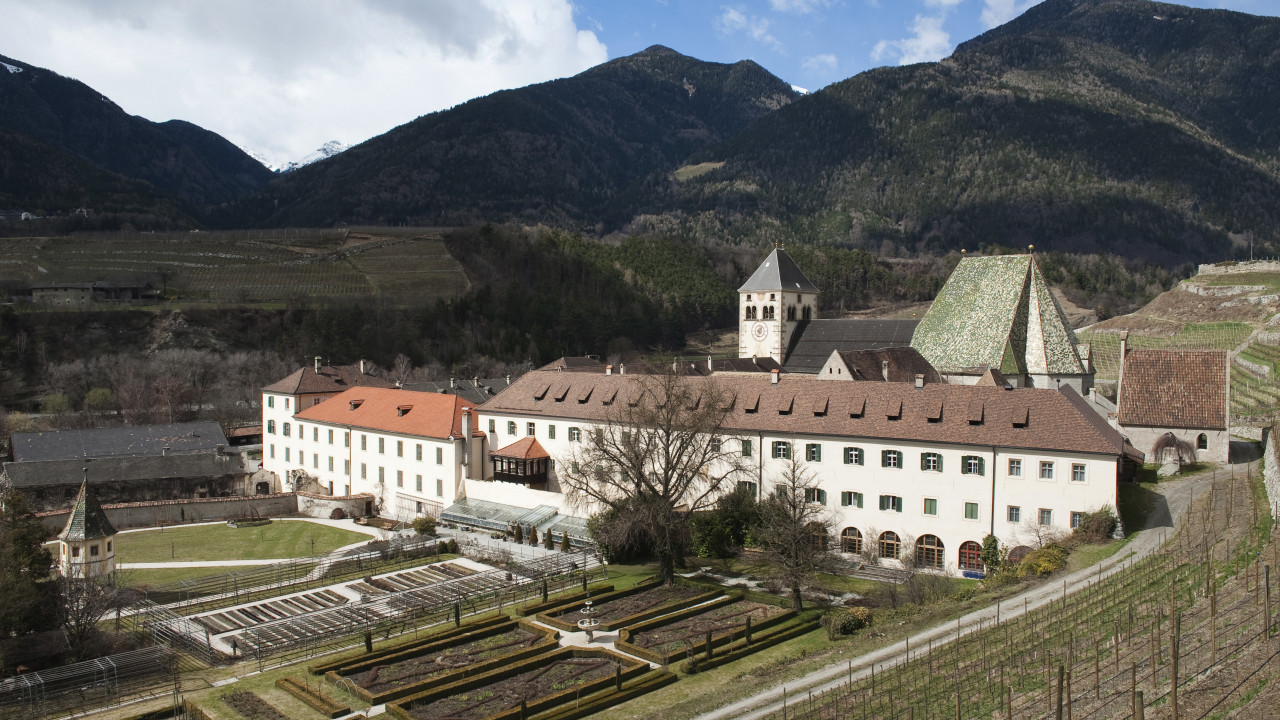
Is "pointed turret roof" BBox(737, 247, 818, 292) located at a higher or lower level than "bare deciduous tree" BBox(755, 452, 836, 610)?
higher

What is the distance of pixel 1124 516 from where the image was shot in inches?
1485

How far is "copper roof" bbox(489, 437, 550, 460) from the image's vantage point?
50.8 m

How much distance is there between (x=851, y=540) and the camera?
4119cm

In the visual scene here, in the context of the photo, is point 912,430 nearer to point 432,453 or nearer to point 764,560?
point 764,560

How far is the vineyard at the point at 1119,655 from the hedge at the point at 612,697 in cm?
497

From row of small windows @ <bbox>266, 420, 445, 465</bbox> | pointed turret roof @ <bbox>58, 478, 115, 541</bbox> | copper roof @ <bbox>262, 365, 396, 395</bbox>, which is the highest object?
copper roof @ <bbox>262, 365, 396, 395</bbox>

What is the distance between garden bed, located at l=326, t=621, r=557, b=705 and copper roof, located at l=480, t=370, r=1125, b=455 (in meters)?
17.8

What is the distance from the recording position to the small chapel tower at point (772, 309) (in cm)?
7925

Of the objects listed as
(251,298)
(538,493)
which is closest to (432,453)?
(538,493)

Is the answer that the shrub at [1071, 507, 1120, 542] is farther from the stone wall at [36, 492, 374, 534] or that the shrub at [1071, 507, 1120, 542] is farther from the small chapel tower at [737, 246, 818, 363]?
the small chapel tower at [737, 246, 818, 363]

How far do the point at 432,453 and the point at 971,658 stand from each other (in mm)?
38027

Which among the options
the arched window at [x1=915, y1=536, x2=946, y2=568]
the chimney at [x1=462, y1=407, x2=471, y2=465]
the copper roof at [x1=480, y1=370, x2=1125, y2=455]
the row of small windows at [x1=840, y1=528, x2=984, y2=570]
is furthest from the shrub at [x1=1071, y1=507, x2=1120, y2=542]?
the chimney at [x1=462, y1=407, x2=471, y2=465]

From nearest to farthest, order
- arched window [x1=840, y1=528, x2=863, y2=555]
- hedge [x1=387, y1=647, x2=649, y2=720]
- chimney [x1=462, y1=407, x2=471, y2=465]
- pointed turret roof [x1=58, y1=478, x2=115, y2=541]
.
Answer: hedge [x1=387, y1=647, x2=649, y2=720] < pointed turret roof [x1=58, y1=478, x2=115, y2=541] < arched window [x1=840, y1=528, x2=863, y2=555] < chimney [x1=462, y1=407, x2=471, y2=465]

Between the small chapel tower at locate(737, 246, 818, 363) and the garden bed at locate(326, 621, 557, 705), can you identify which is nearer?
the garden bed at locate(326, 621, 557, 705)
